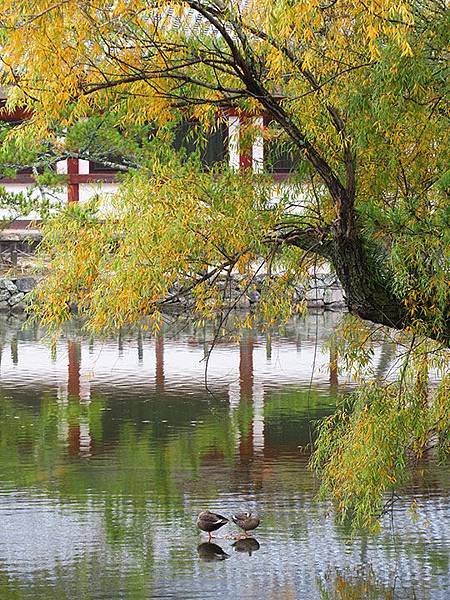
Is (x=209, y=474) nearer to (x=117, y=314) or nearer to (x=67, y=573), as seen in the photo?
(x=67, y=573)

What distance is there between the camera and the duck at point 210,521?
857 cm

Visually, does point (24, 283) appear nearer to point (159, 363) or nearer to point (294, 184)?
point (159, 363)

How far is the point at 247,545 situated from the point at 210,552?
0.88 feet

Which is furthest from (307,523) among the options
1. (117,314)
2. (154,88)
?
(154,88)

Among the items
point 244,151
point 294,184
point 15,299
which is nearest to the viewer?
point 294,184

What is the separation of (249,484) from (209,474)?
1.74ft

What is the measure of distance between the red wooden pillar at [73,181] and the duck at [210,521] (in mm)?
12114

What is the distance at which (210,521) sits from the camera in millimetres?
8578

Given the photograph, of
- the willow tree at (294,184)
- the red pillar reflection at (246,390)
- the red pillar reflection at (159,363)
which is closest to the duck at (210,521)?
the willow tree at (294,184)

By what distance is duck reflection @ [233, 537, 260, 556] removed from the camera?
8.41 m

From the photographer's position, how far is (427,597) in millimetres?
7480

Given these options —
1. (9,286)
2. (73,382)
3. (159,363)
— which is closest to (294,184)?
(73,382)

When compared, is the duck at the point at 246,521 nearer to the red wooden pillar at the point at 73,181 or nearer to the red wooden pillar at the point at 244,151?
the red wooden pillar at the point at 244,151

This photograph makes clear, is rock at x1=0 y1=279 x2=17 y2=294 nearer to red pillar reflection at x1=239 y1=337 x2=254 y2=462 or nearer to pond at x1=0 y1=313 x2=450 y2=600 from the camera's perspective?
red pillar reflection at x1=239 y1=337 x2=254 y2=462
